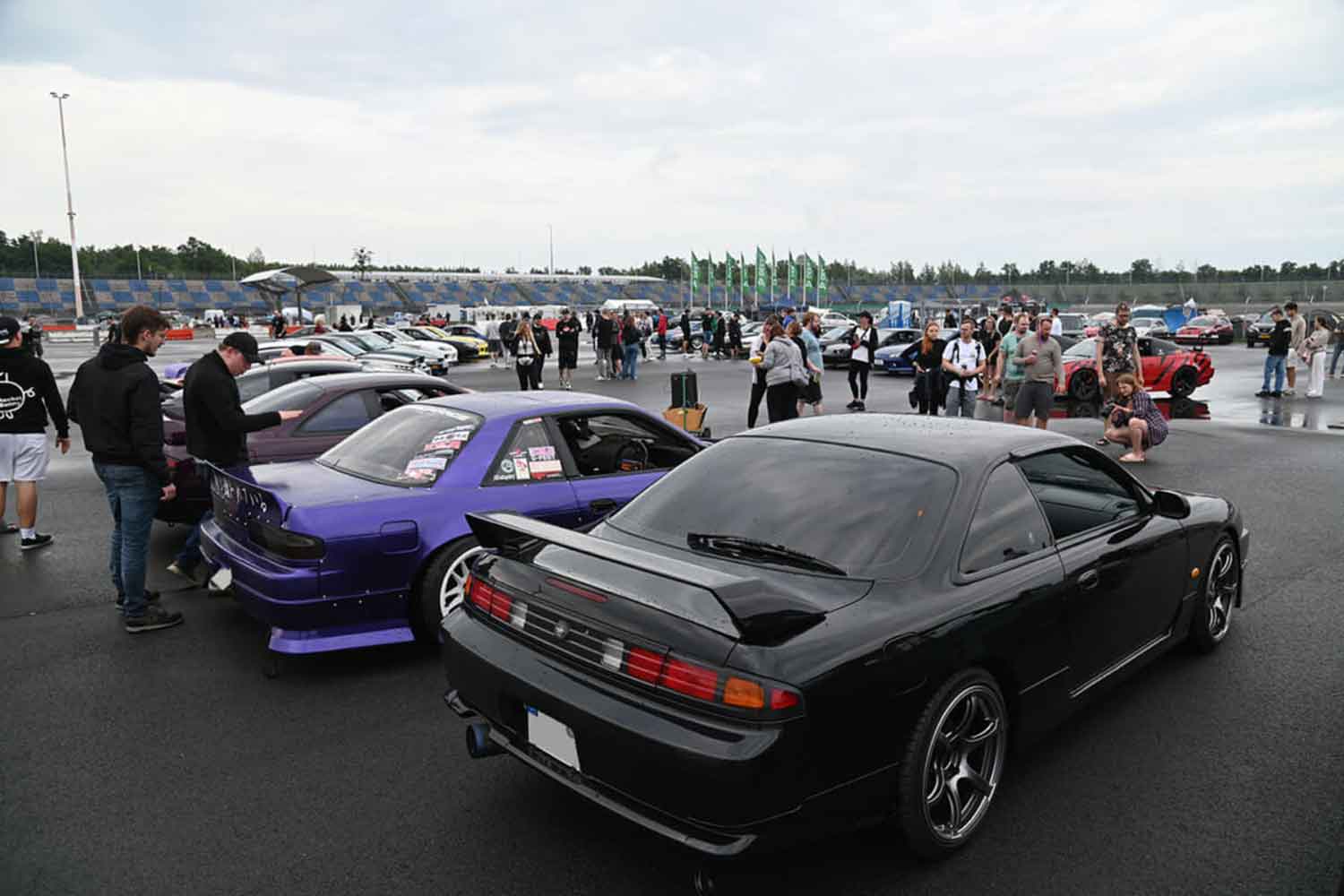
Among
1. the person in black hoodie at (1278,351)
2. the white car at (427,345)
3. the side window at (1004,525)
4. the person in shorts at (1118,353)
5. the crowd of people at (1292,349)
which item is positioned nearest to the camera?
the side window at (1004,525)

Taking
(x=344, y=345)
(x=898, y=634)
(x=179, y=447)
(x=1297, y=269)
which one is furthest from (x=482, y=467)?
(x=1297, y=269)

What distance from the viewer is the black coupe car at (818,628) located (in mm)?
2490

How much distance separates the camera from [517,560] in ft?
10.4

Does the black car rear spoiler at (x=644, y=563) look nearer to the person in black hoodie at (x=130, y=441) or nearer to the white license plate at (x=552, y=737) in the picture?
the white license plate at (x=552, y=737)

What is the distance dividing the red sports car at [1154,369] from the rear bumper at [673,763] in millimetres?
15589

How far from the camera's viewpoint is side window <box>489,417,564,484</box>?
4.90 meters

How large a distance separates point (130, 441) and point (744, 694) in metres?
4.17

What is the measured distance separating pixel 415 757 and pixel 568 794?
0.73 metres

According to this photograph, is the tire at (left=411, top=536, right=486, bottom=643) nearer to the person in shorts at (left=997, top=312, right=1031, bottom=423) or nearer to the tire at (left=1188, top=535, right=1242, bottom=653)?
the tire at (left=1188, top=535, right=1242, bottom=653)

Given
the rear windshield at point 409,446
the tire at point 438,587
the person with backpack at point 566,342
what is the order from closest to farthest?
the tire at point 438,587
the rear windshield at point 409,446
the person with backpack at point 566,342

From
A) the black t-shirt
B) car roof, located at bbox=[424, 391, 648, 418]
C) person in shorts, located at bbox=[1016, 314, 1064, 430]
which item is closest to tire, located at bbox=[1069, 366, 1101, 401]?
the black t-shirt

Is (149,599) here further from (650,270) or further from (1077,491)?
(650,270)

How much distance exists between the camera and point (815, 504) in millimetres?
3287

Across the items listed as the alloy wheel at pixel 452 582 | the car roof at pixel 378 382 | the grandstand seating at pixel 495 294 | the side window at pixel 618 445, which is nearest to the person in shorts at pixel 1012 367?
the side window at pixel 618 445
